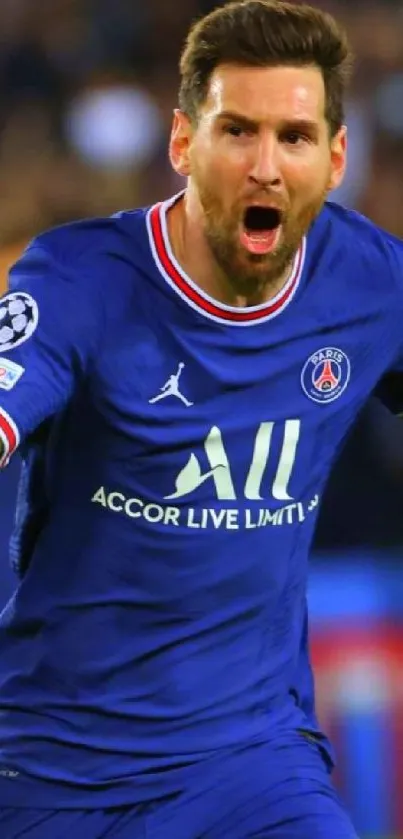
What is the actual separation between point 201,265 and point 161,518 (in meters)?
0.32

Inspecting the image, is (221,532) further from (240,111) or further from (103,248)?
(240,111)

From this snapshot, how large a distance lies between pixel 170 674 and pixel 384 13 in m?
2.78

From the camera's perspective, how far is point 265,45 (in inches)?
73.4

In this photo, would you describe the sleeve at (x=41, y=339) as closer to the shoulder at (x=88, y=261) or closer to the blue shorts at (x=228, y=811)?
the shoulder at (x=88, y=261)

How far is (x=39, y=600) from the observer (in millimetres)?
1972

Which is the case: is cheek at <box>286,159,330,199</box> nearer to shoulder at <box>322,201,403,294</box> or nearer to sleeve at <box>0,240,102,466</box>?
shoulder at <box>322,201,403,294</box>

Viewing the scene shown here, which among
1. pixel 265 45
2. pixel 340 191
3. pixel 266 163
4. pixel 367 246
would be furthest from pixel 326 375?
pixel 340 191

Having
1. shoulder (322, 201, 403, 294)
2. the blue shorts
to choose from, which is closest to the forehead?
shoulder (322, 201, 403, 294)

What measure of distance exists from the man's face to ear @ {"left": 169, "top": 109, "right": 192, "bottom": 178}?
0.04m

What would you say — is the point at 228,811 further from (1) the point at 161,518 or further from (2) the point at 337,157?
(2) the point at 337,157

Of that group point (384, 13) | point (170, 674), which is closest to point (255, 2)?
point (170, 674)

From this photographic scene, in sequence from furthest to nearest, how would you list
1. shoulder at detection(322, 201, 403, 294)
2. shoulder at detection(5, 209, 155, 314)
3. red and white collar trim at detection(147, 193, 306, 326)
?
shoulder at detection(322, 201, 403, 294)
red and white collar trim at detection(147, 193, 306, 326)
shoulder at detection(5, 209, 155, 314)

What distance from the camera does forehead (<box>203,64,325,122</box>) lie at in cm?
185

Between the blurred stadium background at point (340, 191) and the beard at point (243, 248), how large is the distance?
4.69ft
